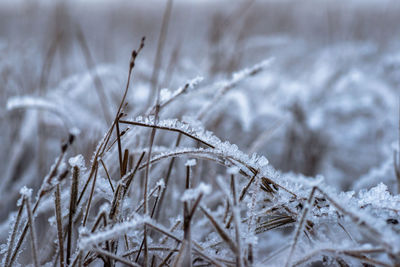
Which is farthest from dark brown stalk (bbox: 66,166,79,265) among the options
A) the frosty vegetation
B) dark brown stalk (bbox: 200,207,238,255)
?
dark brown stalk (bbox: 200,207,238,255)

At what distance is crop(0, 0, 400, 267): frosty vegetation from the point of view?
501 millimetres

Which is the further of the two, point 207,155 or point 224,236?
point 207,155

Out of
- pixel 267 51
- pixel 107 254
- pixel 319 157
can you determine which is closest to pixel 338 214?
pixel 107 254

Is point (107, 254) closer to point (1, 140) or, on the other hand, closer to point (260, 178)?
point (260, 178)

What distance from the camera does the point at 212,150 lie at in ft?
1.82

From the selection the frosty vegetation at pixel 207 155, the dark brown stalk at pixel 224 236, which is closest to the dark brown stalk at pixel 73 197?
the frosty vegetation at pixel 207 155

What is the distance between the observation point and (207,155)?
0.60 m

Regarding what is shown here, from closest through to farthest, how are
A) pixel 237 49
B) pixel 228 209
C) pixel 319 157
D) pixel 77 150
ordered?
pixel 228 209 → pixel 77 150 → pixel 319 157 → pixel 237 49

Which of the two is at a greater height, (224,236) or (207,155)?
(207,155)

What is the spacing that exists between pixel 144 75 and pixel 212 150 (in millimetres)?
1191

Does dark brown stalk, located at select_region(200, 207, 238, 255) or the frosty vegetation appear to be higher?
the frosty vegetation

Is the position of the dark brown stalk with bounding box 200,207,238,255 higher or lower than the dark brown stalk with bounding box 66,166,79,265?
lower

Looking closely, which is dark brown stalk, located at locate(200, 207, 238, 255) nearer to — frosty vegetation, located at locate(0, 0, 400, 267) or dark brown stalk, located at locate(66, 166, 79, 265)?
frosty vegetation, located at locate(0, 0, 400, 267)

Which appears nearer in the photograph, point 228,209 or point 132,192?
point 228,209
